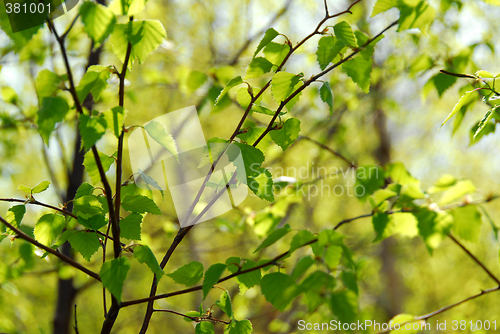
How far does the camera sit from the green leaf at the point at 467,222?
1.06 meters

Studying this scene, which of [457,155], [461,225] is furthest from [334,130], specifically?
[457,155]

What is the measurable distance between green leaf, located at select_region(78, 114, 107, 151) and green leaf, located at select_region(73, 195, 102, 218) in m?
0.28

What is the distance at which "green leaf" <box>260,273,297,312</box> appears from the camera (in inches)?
27.3

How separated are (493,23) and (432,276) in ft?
26.2

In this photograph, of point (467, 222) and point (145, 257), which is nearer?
point (145, 257)

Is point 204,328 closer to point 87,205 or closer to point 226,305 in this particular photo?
point 226,305

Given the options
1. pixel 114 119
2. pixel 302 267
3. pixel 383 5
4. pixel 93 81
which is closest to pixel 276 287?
pixel 302 267

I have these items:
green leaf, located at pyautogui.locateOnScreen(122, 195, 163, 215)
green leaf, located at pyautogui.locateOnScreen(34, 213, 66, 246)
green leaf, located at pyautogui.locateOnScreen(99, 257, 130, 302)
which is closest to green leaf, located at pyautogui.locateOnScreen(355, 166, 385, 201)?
green leaf, located at pyautogui.locateOnScreen(122, 195, 163, 215)

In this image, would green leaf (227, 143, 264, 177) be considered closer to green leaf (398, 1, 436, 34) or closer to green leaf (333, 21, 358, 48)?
green leaf (333, 21, 358, 48)

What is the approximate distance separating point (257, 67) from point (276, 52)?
0.08 metres

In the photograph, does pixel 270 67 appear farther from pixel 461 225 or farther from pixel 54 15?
pixel 461 225

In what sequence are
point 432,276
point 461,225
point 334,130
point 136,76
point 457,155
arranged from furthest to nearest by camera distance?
point 432,276 → point 457,155 → point 136,76 → point 334,130 → point 461,225

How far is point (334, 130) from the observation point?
3.16 meters

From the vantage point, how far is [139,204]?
32.7 inches
